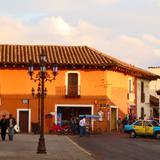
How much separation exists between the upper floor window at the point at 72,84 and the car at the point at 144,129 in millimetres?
10899

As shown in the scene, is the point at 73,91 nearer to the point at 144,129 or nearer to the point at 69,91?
the point at 69,91

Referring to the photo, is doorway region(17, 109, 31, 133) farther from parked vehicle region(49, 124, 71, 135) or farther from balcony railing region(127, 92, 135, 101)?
balcony railing region(127, 92, 135, 101)

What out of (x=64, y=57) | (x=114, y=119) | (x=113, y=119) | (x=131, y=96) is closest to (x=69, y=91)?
(x=64, y=57)

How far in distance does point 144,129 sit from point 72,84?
12789mm

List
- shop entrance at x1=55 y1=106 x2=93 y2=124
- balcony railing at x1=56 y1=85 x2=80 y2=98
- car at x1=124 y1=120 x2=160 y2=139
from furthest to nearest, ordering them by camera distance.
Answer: shop entrance at x1=55 y1=106 x2=93 y2=124 → balcony railing at x1=56 y1=85 x2=80 y2=98 → car at x1=124 y1=120 x2=160 y2=139

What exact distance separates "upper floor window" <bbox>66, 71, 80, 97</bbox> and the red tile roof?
0.85 meters

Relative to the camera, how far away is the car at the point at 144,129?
4159cm

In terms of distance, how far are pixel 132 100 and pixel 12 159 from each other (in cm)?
3894

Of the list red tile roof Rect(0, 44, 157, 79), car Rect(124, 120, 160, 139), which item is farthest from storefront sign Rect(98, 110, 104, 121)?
car Rect(124, 120, 160, 139)

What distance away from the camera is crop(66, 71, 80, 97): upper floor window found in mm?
53041

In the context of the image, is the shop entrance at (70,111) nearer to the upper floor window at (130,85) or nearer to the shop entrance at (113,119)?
the shop entrance at (113,119)

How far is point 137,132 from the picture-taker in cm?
4256

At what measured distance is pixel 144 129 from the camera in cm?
4225

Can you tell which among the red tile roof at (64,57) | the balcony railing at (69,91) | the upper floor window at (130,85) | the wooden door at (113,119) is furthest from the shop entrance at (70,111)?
the upper floor window at (130,85)
